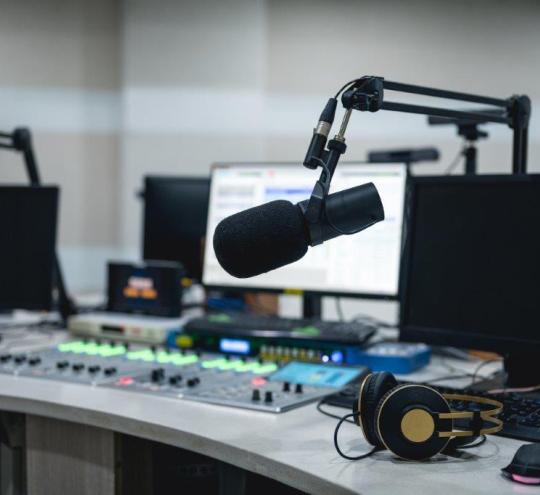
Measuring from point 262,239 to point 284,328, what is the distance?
847 millimetres

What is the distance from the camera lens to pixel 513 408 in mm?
1257

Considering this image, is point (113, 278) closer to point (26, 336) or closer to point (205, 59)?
point (26, 336)

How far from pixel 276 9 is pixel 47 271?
2593 millimetres

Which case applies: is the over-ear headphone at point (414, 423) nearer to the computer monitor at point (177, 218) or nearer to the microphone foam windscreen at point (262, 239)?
the microphone foam windscreen at point (262, 239)

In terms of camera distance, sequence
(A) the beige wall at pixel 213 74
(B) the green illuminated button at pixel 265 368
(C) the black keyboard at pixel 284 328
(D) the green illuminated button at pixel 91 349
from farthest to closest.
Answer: (A) the beige wall at pixel 213 74 < (D) the green illuminated button at pixel 91 349 < (C) the black keyboard at pixel 284 328 < (B) the green illuminated button at pixel 265 368

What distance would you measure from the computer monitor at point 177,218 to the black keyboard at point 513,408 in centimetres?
101

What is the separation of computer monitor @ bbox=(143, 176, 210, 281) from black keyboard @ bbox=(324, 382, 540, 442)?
39.9 inches

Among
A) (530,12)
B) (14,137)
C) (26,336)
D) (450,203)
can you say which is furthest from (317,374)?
(530,12)

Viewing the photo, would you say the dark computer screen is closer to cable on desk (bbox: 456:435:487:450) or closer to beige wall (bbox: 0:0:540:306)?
cable on desk (bbox: 456:435:487:450)

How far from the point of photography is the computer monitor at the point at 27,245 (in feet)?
6.58

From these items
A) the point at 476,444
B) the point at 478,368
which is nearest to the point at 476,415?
the point at 476,444

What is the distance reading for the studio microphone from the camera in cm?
102

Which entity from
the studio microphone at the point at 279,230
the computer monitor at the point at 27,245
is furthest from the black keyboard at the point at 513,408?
the computer monitor at the point at 27,245

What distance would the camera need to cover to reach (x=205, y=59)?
4.04 m
